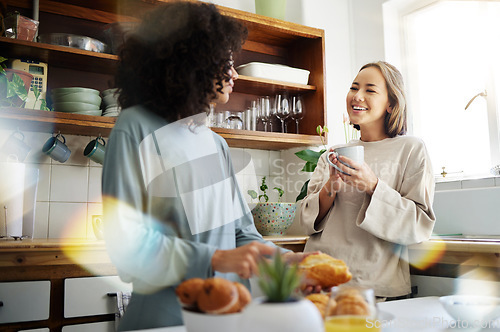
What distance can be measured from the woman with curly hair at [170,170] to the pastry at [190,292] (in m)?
0.15

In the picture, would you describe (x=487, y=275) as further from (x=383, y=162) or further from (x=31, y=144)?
(x=31, y=144)

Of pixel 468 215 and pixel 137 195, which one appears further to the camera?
pixel 468 215

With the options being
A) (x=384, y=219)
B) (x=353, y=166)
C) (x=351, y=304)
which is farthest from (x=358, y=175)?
(x=351, y=304)

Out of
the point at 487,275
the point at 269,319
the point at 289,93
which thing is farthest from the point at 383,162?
the point at 289,93

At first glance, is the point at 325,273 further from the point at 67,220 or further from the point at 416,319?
the point at 67,220

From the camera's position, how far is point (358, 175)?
1.48 meters

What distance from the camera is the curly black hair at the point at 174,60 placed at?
1006mm

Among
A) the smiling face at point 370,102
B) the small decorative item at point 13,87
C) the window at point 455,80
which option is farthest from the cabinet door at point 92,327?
the window at point 455,80

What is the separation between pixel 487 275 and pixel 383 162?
478 millimetres

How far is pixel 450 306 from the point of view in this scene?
83 cm

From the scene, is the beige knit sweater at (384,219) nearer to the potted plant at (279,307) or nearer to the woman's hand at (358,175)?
the woman's hand at (358,175)

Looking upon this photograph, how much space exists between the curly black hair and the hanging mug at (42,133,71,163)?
143 centimetres

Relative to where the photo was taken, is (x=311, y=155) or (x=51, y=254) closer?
(x=51, y=254)

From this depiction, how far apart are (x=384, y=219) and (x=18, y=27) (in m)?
1.89
